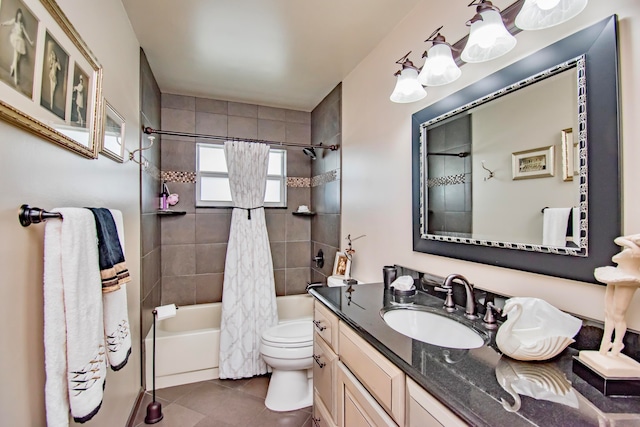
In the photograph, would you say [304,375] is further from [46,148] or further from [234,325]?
[46,148]

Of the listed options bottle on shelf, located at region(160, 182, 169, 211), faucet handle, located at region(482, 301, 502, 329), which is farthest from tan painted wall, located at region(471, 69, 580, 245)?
bottle on shelf, located at region(160, 182, 169, 211)

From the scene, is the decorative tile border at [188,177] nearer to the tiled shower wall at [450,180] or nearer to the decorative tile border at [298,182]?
the decorative tile border at [298,182]

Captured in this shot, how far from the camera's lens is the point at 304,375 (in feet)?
7.33

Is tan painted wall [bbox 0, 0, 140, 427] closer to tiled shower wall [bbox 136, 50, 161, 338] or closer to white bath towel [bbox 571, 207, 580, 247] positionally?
tiled shower wall [bbox 136, 50, 161, 338]

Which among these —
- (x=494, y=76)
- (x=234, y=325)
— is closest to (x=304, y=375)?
(x=234, y=325)

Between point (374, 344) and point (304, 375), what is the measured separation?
142cm

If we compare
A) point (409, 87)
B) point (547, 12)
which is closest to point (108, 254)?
point (409, 87)

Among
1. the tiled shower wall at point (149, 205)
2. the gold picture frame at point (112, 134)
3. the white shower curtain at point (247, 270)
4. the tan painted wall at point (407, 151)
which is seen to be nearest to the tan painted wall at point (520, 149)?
the tan painted wall at point (407, 151)

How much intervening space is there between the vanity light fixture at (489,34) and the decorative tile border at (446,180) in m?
0.51

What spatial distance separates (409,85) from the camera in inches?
59.2

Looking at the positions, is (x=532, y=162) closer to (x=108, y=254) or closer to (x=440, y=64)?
(x=440, y=64)

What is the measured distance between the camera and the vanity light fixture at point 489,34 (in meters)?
1.06

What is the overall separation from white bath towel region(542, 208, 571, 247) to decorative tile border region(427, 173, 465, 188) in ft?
1.42

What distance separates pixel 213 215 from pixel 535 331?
2.83 m
